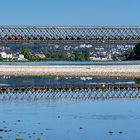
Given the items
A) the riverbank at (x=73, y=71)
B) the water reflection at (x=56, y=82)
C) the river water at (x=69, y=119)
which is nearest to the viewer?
the river water at (x=69, y=119)

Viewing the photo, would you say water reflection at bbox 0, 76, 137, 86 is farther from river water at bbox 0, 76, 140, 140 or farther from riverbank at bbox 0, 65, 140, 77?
river water at bbox 0, 76, 140, 140

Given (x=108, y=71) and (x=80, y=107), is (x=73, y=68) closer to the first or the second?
(x=108, y=71)

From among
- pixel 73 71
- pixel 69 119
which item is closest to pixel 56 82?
pixel 73 71

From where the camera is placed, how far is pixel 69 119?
968 inches

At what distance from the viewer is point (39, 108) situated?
Answer: 29.3 meters

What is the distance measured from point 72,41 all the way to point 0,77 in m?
45.9

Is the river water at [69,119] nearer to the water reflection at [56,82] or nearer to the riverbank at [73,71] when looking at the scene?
the water reflection at [56,82]

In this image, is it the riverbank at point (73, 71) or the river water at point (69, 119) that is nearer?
the river water at point (69, 119)

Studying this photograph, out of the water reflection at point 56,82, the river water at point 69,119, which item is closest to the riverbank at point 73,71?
the water reflection at point 56,82

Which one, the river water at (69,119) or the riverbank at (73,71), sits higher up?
the river water at (69,119)

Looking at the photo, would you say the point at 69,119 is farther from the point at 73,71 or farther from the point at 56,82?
the point at 73,71

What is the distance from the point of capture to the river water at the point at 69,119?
67.3 ft

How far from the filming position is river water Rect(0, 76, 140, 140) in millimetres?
20500

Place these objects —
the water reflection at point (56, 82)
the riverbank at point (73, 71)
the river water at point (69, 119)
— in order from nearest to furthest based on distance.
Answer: the river water at point (69, 119) < the water reflection at point (56, 82) < the riverbank at point (73, 71)
